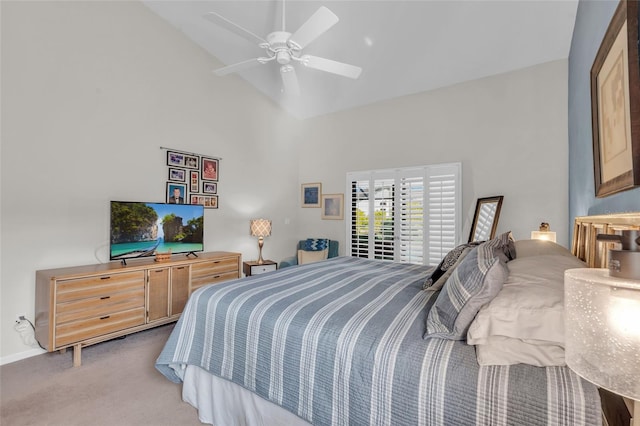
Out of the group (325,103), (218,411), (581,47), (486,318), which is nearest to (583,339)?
(486,318)

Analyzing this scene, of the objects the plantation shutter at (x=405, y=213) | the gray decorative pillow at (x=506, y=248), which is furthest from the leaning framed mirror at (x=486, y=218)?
the gray decorative pillow at (x=506, y=248)

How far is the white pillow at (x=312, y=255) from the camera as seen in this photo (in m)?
4.92

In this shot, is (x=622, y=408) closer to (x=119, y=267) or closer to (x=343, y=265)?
(x=343, y=265)

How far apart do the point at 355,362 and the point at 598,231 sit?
1.32m

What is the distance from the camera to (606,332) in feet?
1.89

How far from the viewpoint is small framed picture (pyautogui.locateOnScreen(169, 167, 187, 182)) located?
3758 millimetres

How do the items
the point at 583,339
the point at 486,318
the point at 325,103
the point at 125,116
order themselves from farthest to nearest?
the point at 325,103 < the point at 125,116 < the point at 486,318 < the point at 583,339

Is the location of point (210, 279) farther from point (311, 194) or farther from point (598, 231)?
point (598, 231)

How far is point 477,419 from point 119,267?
3.09 meters

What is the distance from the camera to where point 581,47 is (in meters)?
2.34

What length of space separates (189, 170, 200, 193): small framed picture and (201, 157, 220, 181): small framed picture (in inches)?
3.4

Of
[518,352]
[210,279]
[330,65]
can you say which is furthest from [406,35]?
[210,279]

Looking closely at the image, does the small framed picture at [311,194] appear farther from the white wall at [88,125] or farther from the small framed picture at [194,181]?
the small framed picture at [194,181]

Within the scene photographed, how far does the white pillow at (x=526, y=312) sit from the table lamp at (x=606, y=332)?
12.9 inches
